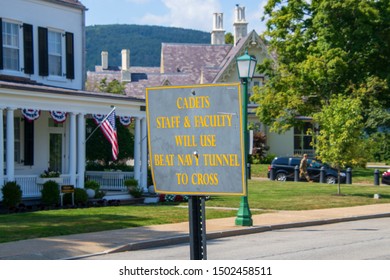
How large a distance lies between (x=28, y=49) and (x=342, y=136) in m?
12.5

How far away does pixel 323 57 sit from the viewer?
4416cm

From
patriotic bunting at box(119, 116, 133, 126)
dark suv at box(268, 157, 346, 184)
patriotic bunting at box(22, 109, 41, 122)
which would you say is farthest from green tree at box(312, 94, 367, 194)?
dark suv at box(268, 157, 346, 184)

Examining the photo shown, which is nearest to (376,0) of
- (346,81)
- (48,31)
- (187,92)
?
(346,81)

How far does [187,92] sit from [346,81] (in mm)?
42828

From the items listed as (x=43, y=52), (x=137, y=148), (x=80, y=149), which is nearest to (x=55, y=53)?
(x=43, y=52)

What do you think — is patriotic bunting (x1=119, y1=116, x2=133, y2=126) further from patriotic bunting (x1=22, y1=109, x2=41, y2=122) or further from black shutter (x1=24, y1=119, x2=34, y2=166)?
patriotic bunting (x1=22, y1=109, x2=41, y2=122)

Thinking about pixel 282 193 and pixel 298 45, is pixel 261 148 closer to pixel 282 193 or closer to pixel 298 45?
pixel 298 45

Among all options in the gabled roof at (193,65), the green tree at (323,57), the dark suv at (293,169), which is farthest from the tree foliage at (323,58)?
the gabled roof at (193,65)

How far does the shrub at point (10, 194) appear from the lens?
77.5ft

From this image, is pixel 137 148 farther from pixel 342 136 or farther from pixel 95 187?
pixel 342 136

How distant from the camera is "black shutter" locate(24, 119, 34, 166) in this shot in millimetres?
27406

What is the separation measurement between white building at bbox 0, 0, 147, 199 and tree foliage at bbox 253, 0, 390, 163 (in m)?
18.2

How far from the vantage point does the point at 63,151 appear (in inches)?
1156

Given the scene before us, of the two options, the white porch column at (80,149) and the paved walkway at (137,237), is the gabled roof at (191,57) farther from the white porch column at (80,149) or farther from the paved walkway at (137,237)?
the paved walkway at (137,237)
